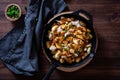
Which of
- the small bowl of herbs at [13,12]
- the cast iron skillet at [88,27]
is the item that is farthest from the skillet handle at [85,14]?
the small bowl of herbs at [13,12]

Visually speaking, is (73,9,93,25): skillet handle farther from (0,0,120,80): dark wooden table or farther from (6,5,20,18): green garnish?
(6,5,20,18): green garnish

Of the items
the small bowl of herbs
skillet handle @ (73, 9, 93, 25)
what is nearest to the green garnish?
the small bowl of herbs

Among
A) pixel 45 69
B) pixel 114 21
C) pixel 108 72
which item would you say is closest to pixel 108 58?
pixel 108 72

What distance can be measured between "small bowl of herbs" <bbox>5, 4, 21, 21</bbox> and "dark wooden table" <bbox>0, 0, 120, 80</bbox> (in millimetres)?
37

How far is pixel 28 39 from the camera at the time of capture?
1.25 m

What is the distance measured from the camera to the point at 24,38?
1284 millimetres

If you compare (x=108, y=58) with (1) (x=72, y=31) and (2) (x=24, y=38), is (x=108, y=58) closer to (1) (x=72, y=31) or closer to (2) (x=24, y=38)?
(1) (x=72, y=31)

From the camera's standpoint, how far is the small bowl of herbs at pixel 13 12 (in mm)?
1271

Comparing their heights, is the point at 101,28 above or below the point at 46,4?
below

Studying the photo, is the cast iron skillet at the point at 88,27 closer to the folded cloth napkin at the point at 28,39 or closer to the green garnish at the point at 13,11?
the folded cloth napkin at the point at 28,39

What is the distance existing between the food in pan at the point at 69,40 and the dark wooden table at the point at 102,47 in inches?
3.8

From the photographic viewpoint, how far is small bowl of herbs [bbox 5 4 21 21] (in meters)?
1.27

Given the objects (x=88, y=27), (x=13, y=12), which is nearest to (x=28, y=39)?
(x=13, y=12)

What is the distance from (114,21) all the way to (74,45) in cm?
24
